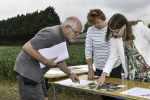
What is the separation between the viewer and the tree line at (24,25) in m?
43.8

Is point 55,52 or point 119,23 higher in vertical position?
point 119,23

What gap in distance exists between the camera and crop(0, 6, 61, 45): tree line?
43.8m

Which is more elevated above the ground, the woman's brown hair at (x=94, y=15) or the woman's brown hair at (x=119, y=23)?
the woman's brown hair at (x=94, y=15)

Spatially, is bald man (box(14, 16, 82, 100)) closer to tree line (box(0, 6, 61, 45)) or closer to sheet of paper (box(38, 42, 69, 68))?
sheet of paper (box(38, 42, 69, 68))

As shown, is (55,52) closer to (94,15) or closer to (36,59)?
(36,59)

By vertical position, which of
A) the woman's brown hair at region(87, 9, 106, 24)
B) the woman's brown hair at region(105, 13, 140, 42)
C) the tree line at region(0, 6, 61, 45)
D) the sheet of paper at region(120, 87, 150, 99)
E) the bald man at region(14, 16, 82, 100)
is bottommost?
the sheet of paper at region(120, 87, 150, 99)

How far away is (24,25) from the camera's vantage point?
156ft

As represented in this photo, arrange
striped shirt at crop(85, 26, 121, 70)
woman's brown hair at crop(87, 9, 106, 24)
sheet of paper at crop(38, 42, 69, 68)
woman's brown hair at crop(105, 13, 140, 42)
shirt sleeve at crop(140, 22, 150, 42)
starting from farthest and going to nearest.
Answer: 1. striped shirt at crop(85, 26, 121, 70)
2. woman's brown hair at crop(87, 9, 106, 24)
3. shirt sleeve at crop(140, 22, 150, 42)
4. woman's brown hair at crop(105, 13, 140, 42)
5. sheet of paper at crop(38, 42, 69, 68)

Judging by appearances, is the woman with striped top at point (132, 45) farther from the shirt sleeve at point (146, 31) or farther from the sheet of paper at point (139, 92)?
the sheet of paper at point (139, 92)

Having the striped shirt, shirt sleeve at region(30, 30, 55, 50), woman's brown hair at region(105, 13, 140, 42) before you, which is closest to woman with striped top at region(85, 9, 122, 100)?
the striped shirt

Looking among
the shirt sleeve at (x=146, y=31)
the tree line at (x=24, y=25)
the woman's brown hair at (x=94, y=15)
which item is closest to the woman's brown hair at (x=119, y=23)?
the shirt sleeve at (x=146, y=31)

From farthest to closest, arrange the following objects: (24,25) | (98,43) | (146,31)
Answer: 1. (24,25)
2. (98,43)
3. (146,31)

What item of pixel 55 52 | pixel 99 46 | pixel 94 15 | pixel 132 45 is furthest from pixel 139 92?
pixel 94 15

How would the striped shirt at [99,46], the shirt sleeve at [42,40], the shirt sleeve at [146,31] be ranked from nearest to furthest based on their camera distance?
the shirt sleeve at [42,40], the shirt sleeve at [146,31], the striped shirt at [99,46]
